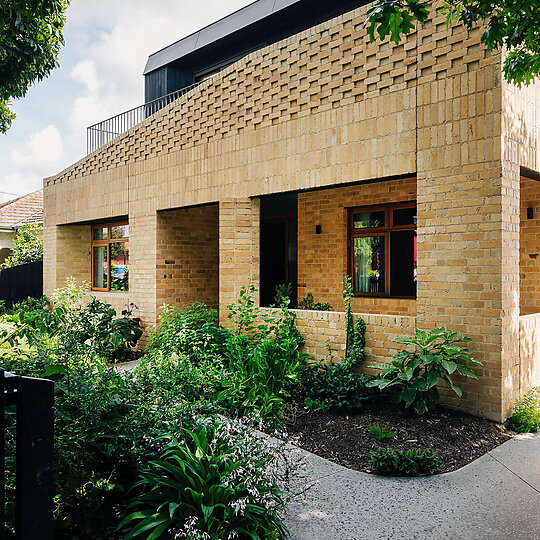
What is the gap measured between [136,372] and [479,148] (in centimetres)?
453

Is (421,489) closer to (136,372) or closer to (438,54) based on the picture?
(136,372)

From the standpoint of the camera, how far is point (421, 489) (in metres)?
4.25

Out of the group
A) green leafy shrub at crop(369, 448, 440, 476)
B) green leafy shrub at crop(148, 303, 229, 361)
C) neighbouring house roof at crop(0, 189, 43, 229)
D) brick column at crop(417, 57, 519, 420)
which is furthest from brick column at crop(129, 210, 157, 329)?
neighbouring house roof at crop(0, 189, 43, 229)

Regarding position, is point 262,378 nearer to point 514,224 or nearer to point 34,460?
point 514,224

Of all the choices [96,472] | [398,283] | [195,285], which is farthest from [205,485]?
[195,285]

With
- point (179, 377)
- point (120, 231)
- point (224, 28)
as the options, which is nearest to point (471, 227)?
point (179, 377)

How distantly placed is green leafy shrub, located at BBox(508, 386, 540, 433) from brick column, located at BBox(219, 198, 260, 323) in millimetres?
4233

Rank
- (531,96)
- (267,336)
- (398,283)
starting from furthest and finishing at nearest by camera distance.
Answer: (398,283)
(267,336)
(531,96)

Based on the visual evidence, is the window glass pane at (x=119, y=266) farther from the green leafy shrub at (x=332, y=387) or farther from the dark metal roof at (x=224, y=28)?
the green leafy shrub at (x=332, y=387)

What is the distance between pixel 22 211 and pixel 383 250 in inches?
716

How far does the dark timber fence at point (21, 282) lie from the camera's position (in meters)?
14.7

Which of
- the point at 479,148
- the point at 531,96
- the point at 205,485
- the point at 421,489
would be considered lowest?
the point at 421,489

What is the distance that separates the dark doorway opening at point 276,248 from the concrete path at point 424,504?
7.09 m

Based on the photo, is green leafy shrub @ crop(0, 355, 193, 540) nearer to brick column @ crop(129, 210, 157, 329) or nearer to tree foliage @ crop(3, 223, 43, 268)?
brick column @ crop(129, 210, 157, 329)
